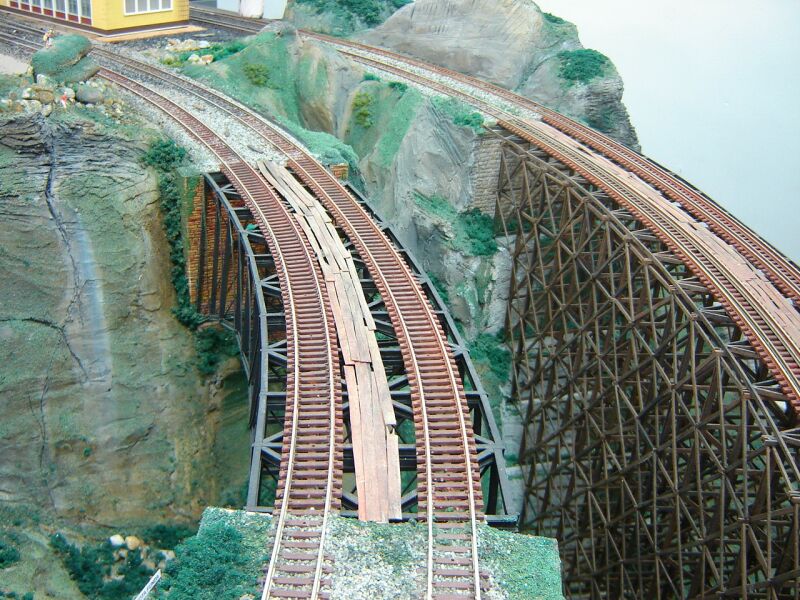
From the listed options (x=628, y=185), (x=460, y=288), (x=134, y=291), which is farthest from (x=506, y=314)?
(x=134, y=291)

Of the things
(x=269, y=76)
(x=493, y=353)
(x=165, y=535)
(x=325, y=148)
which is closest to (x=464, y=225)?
(x=493, y=353)

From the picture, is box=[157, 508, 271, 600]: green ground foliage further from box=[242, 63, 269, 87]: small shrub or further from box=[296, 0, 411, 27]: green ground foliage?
box=[296, 0, 411, 27]: green ground foliage

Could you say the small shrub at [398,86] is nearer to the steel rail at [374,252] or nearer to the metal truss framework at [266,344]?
the steel rail at [374,252]

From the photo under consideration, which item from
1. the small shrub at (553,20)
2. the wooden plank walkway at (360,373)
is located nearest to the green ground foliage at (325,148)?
the wooden plank walkway at (360,373)

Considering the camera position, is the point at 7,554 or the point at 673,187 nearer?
the point at 7,554

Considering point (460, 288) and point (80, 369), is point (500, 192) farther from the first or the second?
point (80, 369)

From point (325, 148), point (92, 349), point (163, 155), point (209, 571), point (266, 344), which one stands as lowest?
point (209, 571)

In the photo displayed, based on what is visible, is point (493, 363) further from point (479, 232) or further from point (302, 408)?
point (302, 408)
